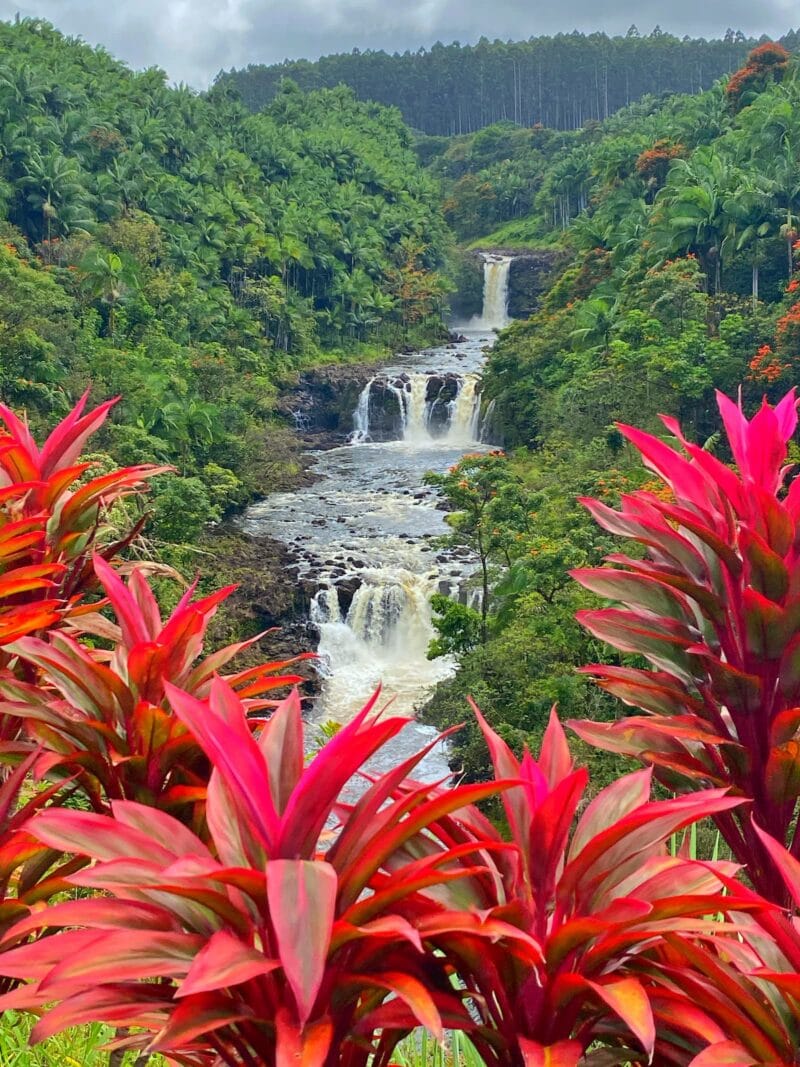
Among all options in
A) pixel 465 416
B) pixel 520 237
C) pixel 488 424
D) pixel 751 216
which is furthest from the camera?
pixel 520 237

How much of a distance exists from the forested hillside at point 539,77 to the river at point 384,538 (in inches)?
2124

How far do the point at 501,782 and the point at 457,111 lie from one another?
3130 inches

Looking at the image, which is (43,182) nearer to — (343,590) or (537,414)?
(537,414)

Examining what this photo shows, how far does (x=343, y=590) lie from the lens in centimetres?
1293

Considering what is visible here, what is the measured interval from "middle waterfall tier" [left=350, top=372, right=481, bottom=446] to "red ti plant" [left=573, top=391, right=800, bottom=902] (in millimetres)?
20401

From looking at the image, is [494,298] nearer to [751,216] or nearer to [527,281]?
[527,281]

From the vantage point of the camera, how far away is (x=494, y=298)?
34875 millimetres

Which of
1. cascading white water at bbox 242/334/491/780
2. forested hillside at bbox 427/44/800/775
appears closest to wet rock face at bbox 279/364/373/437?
cascading white water at bbox 242/334/491/780

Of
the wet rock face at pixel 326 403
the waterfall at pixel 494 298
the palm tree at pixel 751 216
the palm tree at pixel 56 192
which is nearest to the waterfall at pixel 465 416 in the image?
the wet rock face at pixel 326 403

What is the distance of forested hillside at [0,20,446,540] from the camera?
54.2 ft

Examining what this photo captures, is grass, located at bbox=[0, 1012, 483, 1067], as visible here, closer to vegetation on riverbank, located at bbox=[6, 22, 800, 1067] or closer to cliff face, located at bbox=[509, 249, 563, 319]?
vegetation on riverbank, located at bbox=[6, 22, 800, 1067]

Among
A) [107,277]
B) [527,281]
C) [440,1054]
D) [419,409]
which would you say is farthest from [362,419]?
[440,1054]

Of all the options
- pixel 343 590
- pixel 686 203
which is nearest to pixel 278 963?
pixel 343 590

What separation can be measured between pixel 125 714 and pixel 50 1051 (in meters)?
1.10
